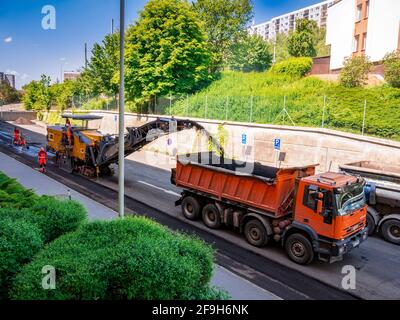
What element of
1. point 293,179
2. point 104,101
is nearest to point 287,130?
point 293,179

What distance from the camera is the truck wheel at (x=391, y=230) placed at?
11.6 meters

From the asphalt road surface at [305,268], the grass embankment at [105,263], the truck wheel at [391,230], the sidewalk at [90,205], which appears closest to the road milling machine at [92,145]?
the sidewalk at [90,205]

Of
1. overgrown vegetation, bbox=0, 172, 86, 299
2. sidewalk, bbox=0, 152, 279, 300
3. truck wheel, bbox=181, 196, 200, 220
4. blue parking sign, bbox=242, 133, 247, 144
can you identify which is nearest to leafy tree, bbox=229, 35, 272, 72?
blue parking sign, bbox=242, 133, 247, 144

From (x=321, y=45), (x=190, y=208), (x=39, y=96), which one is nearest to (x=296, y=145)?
(x=190, y=208)

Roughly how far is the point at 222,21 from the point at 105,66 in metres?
15.0

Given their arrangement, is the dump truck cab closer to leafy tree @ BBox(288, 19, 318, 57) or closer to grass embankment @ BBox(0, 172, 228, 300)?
grass embankment @ BBox(0, 172, 228, 300)

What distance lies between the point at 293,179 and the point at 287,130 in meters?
12.5

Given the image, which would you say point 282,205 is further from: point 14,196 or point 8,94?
point 8,94

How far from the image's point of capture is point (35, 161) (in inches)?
959

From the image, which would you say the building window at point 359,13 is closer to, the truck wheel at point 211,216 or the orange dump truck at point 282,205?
the orange dump truck at point 282,205

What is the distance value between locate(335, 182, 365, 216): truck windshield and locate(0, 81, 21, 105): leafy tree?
69780 millimetres

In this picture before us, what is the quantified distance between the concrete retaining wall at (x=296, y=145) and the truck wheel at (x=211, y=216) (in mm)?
7584

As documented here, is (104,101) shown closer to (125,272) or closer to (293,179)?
(293,179)

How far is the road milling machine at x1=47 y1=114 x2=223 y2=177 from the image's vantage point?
16391 mm
